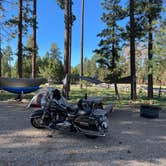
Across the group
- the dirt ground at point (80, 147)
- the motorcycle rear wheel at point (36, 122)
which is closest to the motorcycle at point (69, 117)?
the motorcycle rear wheel at point (36, 122)

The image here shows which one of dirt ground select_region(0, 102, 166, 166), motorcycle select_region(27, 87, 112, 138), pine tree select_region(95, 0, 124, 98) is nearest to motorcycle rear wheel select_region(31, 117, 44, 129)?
motorcycle select_region(27, 87, 112, 138)

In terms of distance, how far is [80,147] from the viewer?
4797 mm

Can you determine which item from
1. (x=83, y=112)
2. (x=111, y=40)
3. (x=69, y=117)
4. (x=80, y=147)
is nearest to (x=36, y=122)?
(x=69, y=117)

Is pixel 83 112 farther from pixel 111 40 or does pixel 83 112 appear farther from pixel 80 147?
pixel 111 40

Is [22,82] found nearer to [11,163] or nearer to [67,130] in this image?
[67,130]

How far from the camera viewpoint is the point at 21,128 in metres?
6.20

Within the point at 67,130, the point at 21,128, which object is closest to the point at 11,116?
the point at 21,128

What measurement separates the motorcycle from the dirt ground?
0.70 feet

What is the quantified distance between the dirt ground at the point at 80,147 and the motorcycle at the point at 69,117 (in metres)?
0.21

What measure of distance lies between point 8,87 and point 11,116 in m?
3.25

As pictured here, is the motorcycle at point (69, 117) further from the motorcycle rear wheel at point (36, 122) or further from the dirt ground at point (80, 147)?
the dirt ground at point (80, 147)

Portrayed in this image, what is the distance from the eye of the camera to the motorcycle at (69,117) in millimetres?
5328

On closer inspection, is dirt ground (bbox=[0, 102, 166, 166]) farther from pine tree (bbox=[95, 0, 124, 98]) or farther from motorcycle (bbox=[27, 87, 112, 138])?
pine tree (bbox=[95, 0, 124, 98])

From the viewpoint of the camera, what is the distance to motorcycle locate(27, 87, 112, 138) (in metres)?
5.33
